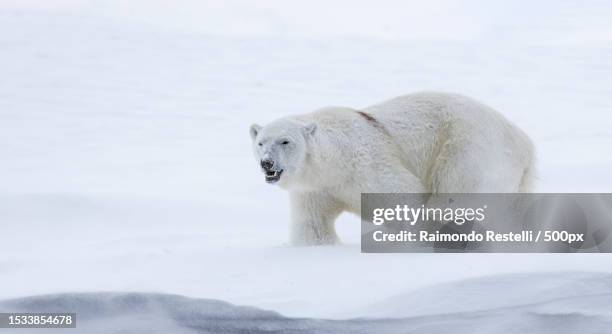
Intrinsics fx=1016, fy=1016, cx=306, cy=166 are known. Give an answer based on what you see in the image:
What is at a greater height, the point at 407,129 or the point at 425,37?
the point at 425,37

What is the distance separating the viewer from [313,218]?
5973 millimetres

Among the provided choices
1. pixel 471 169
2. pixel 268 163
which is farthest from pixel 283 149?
pixel 471 169

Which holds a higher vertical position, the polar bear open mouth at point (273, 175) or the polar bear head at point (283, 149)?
the polar bear head at point (283, 149)

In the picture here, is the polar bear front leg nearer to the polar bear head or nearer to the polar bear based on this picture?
the polar bear

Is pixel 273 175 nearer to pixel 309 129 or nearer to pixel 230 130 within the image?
pixel 309 129

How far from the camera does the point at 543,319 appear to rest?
4324mm

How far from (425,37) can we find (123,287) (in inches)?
569

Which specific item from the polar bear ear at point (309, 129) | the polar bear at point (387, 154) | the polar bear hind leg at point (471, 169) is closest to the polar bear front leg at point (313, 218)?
the polar bear at point (387, 154)

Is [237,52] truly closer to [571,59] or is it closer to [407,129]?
[571,59]

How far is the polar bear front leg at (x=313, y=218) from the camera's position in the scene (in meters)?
5.95

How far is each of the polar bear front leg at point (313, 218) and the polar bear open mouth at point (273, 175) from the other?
43cm

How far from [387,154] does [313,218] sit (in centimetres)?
58

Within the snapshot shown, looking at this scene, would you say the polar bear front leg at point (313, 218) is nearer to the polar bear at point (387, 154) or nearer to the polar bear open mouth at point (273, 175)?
the polar bear at point (387, 154)

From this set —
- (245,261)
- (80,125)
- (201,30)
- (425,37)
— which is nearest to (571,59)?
(425,37)
